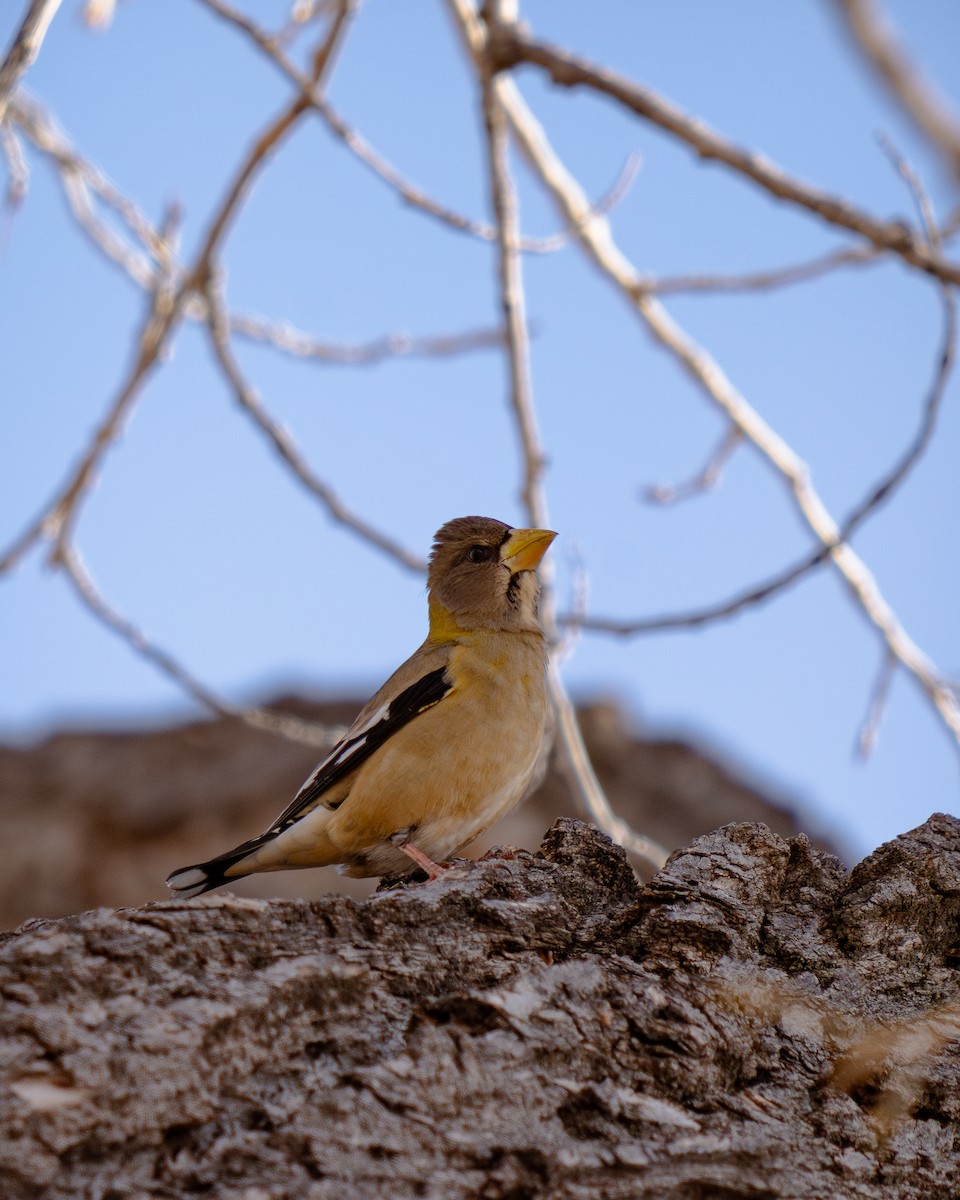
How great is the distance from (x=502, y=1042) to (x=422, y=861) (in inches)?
74.4

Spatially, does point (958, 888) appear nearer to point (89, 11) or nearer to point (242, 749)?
point (89, 11)

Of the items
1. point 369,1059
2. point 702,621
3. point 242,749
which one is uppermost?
point 242,749

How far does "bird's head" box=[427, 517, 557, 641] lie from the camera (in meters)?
5.90

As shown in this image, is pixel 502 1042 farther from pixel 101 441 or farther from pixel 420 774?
pixel 101 441

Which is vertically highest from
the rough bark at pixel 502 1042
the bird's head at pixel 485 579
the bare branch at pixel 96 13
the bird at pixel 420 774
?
the bare branch at pixel 96 13

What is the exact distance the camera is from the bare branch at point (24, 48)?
403cm

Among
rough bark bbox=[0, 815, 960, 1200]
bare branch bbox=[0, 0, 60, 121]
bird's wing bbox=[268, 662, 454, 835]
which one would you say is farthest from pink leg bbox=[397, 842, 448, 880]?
bare branch bbox=[0, 0, 60, 121]

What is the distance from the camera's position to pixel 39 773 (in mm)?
11617

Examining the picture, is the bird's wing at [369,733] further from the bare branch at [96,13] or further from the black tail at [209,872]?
the bare branch at [96,13]

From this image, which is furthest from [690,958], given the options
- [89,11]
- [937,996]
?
[89,11]

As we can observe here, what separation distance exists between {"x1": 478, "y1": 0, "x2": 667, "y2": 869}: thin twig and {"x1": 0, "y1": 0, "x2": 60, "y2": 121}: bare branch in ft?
6.75

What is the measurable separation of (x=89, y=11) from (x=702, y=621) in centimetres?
442

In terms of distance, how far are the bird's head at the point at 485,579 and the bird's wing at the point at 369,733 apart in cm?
54

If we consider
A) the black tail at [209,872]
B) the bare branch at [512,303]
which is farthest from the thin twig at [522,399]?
the black tail at [209,872]
